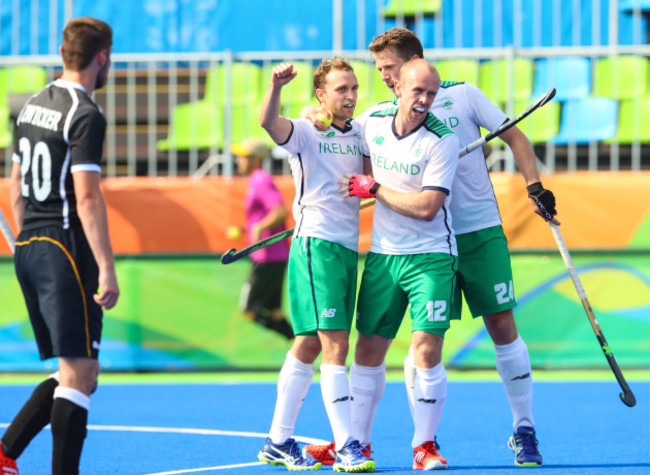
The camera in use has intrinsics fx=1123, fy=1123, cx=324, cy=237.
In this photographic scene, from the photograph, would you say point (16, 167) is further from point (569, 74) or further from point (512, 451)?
point (569, 74)

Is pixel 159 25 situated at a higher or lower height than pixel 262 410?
higher

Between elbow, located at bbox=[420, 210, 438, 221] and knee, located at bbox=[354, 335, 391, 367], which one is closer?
elbow, located at bbox=[420, 210, 438, 221]

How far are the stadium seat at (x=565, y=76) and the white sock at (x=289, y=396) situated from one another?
6282 millimetres

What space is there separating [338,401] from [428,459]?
1.67 feet

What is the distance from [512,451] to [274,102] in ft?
7.33

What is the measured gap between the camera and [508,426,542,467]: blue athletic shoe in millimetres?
5566

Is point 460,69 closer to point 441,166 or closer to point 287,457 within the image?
point 441,166

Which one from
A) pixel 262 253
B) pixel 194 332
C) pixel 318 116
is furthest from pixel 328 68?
pixel 194 332

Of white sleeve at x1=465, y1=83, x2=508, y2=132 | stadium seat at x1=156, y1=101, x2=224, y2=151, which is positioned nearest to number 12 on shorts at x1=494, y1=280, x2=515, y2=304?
white sleeve at x1=465, y1=83, x2=508, y2=132

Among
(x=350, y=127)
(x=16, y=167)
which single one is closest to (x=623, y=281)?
(x=350, y=127)

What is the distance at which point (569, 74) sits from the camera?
11.1 meters

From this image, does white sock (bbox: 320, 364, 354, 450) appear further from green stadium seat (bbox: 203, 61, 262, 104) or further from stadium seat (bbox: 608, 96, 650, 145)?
stadium seat (bbox: 608, 96, 650, 145)

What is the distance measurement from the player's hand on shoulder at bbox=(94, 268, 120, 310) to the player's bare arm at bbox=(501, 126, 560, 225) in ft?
7.57

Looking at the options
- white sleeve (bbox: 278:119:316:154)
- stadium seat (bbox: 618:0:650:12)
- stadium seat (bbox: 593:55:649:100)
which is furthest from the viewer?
stadium seat (bbox: 618:0:650:12)
